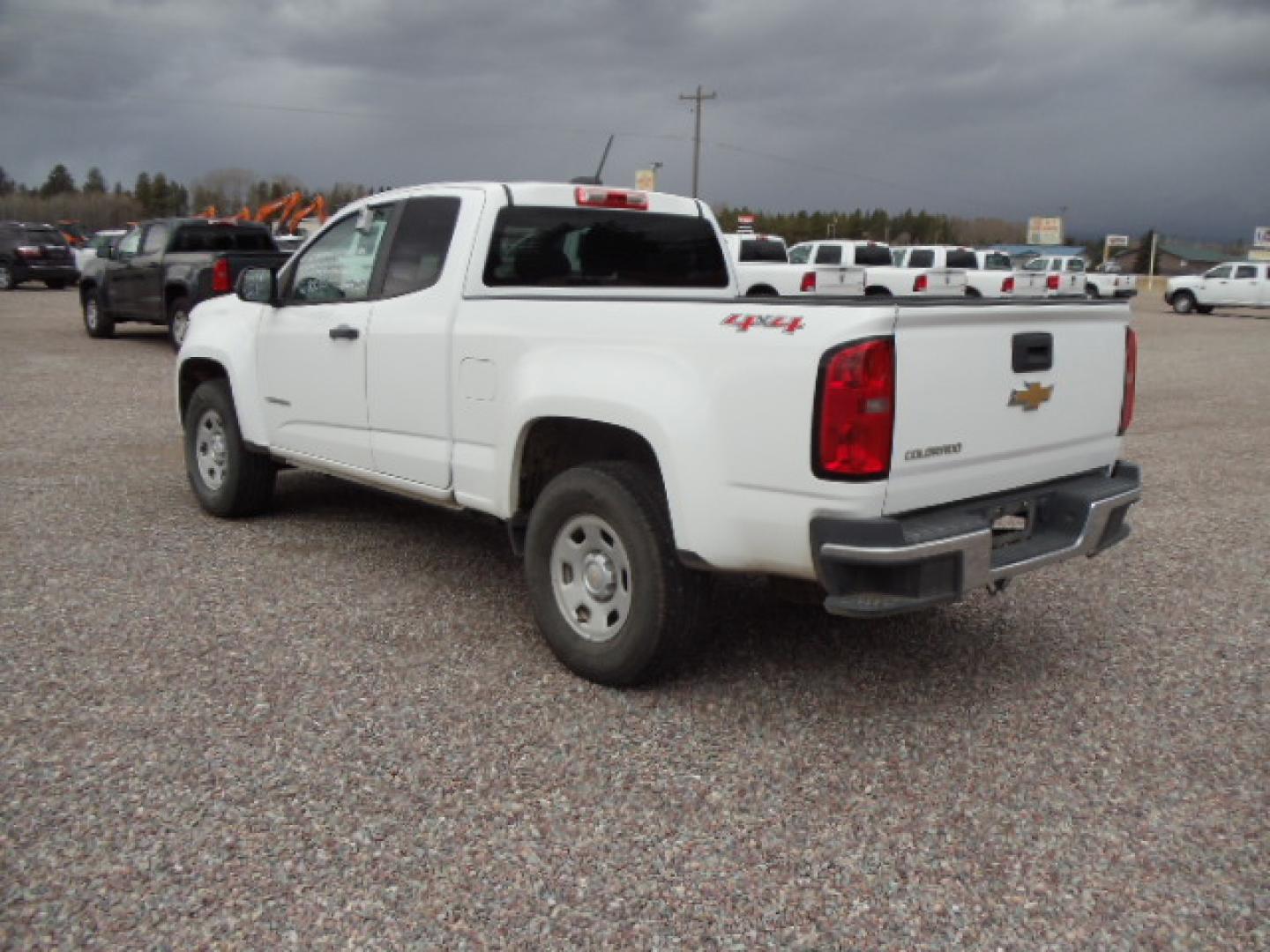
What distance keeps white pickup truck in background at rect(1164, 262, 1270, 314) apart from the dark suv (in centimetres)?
3221

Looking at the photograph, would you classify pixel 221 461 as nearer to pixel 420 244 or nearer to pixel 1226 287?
pixel 420 244

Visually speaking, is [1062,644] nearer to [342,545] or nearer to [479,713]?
[479,713]

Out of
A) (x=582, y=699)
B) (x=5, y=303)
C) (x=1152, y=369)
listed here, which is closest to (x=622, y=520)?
(x=582, y=699)

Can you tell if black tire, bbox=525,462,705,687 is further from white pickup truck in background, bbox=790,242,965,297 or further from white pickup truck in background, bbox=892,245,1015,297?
white pickup truck in background, bbox=892,245,1015,297

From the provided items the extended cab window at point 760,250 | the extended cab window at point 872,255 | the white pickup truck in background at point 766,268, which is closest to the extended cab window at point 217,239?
the white pickup truck in background at point 766,268

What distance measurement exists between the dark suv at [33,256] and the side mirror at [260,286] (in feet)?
79.1

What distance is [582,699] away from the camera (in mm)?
4012

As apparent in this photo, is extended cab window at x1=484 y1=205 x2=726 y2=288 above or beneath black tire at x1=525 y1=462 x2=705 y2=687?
above

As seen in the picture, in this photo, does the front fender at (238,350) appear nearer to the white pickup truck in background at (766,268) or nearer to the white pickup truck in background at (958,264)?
the white pickup truck in background at (766,268)

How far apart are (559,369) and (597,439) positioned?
0.42 meters

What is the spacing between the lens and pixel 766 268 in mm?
23578

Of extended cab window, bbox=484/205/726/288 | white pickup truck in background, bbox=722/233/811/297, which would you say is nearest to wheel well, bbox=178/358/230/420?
extended cab window, bbox=484/205/726/288

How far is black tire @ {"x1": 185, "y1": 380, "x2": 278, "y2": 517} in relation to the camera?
6195 mm

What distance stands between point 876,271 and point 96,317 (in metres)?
16.3
